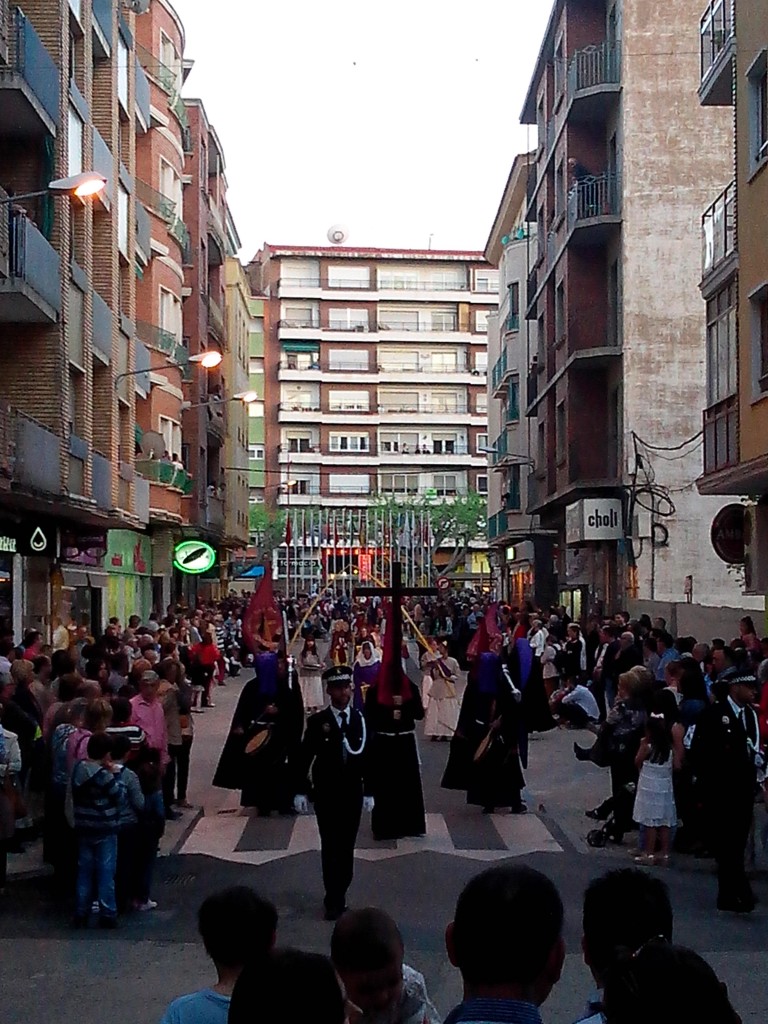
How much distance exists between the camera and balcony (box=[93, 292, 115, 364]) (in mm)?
29828

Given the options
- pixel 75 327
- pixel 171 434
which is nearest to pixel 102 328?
pixel 75 327

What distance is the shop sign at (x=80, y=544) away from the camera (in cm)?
2997

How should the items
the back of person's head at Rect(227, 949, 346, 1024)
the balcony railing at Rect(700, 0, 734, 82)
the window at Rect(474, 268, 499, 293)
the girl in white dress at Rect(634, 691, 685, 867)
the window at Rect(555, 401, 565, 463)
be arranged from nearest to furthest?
the back of person's head at Rect(227, 949, 346, 1024)
the girl in white dress at Rect(634, 691, 685, 867)
the balcony railing at Rect(700, 0, 734, 82)
the window at Rect(555, 401, 565, 463)
the window at Rect(474, 268, 499, 293)

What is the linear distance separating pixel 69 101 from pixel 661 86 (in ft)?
54.1

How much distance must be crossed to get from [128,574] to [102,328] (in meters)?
10.7

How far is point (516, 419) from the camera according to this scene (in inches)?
2387

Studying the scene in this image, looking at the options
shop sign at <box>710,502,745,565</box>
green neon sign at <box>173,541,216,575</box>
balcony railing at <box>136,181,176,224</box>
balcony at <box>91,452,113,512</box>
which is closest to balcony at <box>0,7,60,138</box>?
balcony at <box>91,452,113,512</box>

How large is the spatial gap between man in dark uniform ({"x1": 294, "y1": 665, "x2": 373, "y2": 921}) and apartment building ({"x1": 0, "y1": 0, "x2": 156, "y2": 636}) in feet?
27.5

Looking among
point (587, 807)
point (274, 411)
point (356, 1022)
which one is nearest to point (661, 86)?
point (587, 807)

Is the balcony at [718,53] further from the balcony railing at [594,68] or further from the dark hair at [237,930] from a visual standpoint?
the dark hair at [237,930]

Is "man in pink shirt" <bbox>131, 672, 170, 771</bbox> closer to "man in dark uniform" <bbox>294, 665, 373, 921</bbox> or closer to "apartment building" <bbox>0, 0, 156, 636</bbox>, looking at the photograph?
"man in dark uniform" <bbox>294, 665, 373, 921</bbox>

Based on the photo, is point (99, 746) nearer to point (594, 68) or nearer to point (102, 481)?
point (102, 481)

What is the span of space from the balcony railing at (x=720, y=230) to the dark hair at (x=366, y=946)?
20628mm

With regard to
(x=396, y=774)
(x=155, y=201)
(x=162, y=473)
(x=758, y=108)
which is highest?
(x=155, y=201)
